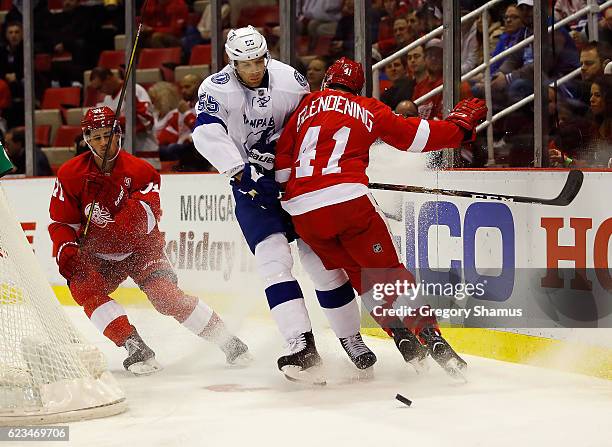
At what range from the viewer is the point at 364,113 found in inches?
162

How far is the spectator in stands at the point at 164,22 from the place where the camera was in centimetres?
804

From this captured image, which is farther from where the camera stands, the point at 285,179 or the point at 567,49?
the point at 567,49

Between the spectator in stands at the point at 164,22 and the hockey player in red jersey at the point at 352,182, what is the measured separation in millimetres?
4017

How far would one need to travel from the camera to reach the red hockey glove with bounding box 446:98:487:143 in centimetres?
420

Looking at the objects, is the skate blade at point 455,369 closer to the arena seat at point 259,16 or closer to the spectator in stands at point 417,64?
the spectator in stands at point 417,64

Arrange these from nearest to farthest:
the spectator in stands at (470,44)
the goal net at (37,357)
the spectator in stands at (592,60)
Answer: the goal net at (37,357) → the spectator in stands at (592,60) → the spectator in stands at (470,44)

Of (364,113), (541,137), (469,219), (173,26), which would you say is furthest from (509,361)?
(173,26)

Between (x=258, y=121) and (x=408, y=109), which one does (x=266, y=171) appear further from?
(x=408, y=109)

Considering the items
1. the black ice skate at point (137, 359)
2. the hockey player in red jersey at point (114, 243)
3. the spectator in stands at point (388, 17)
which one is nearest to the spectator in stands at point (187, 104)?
the spectator in stands at point (388, 17)

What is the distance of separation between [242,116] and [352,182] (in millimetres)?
530

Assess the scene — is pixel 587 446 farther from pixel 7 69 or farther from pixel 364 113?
pixel 7 69

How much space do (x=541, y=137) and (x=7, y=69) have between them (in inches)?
184

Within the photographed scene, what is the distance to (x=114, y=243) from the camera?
4.71 meters

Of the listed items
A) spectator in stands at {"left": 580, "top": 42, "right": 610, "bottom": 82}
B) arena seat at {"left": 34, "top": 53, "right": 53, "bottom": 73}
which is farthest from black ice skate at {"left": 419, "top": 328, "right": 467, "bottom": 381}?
arena seat at {"left": 34, "top": 53, "right": 53, "bottom": 73}
